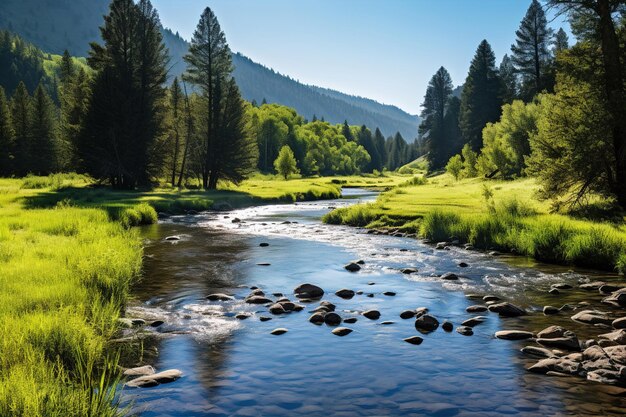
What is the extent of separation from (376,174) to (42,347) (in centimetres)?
13953

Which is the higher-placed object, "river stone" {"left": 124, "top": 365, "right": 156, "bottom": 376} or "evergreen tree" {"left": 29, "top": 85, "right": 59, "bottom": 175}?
"evergreen tree" {"left": 29, "top": 85, "right": 59, "bottom": 175}

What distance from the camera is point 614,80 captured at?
2588 centimetres

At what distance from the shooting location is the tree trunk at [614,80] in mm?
25297

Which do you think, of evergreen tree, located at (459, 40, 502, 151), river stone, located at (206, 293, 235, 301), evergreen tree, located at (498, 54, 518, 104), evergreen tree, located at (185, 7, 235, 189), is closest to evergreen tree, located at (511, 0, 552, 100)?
Answer: evergreen tree, located at (498, 54, 518, 104)

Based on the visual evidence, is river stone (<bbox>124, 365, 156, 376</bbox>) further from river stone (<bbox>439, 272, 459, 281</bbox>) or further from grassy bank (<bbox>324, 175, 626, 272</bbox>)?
grassy bank (<bbox>324, 175, 626, 272</bbox>)

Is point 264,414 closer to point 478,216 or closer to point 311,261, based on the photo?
point 311,261

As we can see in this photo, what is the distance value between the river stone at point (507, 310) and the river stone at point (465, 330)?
73.8 inches

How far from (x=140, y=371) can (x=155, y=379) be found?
468 mm

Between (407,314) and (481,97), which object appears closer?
(407,314)

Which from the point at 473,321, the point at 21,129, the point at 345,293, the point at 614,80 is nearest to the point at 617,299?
the point at 473,321

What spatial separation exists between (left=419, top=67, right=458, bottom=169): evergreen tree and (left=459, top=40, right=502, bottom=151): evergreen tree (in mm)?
19098

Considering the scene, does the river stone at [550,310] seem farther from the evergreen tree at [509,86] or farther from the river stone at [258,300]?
the evergreen tree at [509,86]

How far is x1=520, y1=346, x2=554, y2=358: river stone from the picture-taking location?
10.1m

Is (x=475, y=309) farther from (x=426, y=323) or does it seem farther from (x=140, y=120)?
(x=140, y=120)
